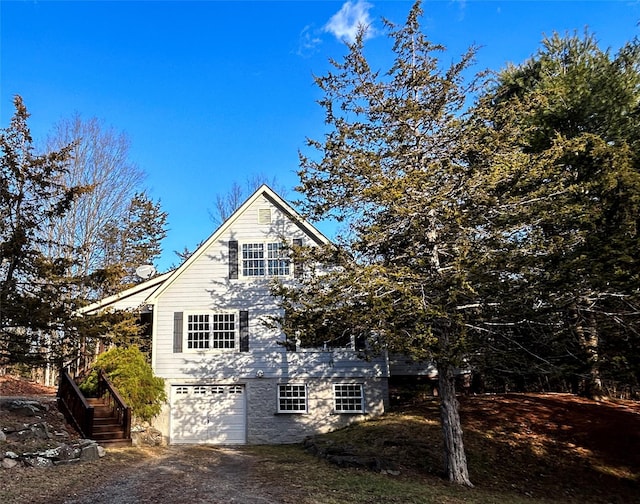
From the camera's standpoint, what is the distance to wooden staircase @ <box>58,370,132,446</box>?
1088 cm

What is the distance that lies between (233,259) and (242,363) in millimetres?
3701

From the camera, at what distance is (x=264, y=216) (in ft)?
50.3

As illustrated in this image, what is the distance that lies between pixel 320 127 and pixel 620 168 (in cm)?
637

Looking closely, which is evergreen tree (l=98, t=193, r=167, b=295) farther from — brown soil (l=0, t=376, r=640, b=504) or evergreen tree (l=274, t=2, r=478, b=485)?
evergreen tree (l=274, t=2, r=478, b=485)

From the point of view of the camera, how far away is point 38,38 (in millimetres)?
10945

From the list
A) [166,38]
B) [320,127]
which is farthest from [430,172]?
[166,38]

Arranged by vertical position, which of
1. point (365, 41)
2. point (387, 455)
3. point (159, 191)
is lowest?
point (387, 455)

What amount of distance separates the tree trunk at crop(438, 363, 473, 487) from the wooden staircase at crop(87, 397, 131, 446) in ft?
27.6

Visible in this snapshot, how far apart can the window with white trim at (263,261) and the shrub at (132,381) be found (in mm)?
4543

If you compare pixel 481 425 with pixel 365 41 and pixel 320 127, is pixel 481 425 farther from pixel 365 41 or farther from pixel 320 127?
pixel 365 41

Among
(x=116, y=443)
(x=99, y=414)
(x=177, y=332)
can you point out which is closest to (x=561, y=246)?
(x=116, y=443)

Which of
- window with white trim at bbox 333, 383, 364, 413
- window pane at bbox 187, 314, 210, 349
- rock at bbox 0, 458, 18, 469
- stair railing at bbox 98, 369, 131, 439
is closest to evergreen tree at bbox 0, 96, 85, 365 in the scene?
stair railing at bbox 98, 369, 131, 439

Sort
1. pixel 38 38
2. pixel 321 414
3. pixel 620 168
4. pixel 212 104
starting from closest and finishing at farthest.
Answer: pixel 620 168
pixel 38 38
pixel 321 414
pixel 212 104

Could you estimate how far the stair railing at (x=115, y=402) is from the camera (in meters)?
11.3
